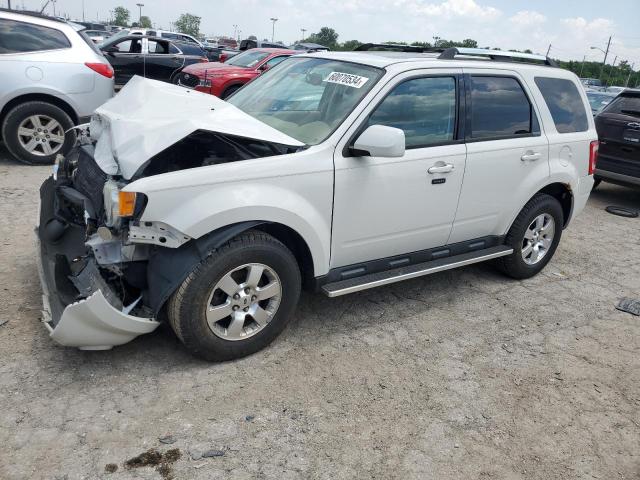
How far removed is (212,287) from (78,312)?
0.71m

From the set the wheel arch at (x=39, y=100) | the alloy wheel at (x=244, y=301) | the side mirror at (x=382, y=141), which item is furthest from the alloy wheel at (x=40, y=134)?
the side mirror at (x=382, y=141)

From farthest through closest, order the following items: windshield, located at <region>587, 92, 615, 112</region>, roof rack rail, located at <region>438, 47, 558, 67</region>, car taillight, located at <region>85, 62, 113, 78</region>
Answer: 1. windshield, located at <region>587, 92, 615, 112</region>
2. car taillight, located at <region>85, 62, 113, 78</region>
3. roof rack rail, located at <region>438, 47, 558, 67</region>

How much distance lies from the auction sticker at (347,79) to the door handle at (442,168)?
774 mm

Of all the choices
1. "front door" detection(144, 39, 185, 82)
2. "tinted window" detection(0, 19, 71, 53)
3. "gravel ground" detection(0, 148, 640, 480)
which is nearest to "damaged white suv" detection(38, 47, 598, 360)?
"gravel ground" detection(0, 148, 640, 480)

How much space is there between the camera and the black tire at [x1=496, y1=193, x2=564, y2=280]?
15.5 feet

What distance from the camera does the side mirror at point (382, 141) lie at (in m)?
3.30

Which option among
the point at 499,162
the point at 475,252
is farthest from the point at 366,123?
the point at 475,252

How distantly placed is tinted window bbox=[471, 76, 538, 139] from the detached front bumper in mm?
2807

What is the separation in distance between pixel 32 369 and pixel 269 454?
4.95ft

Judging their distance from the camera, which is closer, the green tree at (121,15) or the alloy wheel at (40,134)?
the alloy wheel at (40,134)

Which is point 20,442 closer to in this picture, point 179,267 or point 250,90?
point 179,267

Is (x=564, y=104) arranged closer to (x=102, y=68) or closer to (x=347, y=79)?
(x=347, y=79)

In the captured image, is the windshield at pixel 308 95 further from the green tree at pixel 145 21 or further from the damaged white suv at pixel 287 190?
the green tree at pixel 145 21

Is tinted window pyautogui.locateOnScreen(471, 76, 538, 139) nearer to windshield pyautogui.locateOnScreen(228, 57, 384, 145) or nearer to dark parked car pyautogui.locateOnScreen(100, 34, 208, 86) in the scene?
windshield pyautogui.locateOnScreen(228, 57, 384, 145)
